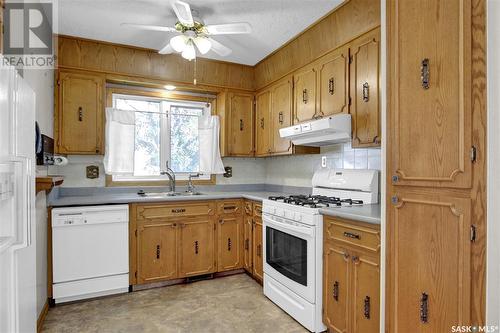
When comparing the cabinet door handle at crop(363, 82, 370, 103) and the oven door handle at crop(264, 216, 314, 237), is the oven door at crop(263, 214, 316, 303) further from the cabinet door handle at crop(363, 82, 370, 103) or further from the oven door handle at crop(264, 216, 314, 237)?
the cabinet door handle at crop(363, 82, 370, 103)

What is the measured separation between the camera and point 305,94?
284 cm

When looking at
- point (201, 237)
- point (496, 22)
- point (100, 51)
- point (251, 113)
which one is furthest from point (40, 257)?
point (496, 22)

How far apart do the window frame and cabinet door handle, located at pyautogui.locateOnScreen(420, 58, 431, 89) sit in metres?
2.76

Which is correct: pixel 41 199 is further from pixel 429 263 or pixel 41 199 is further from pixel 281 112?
pixel 429 263

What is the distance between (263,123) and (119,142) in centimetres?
164

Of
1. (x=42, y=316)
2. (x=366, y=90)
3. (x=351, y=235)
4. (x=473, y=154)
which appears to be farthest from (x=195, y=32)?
(x=42, y=316)

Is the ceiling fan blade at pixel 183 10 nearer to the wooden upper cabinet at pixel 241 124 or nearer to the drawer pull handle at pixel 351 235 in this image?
the wooden upper cabinet at pixel 241 124

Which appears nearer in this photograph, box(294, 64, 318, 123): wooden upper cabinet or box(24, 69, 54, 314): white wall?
box(24, 69, 54, 314): white wall

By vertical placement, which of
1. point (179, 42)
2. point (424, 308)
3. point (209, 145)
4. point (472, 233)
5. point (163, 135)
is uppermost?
point (179, 42)

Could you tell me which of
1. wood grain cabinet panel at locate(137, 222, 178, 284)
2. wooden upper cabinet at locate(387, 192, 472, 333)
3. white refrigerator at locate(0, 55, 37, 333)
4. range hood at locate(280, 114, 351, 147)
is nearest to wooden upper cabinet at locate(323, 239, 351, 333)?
wooden upper cabinet at locate(387, 192, 472, 333)

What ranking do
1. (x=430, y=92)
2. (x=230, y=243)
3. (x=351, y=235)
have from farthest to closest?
(x=230, y=243)
(x=351, y=235)
(x=430, y=92)

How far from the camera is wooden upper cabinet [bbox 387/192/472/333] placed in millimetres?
1267

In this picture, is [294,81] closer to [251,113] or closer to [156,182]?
[251,113]

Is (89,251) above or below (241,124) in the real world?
below
